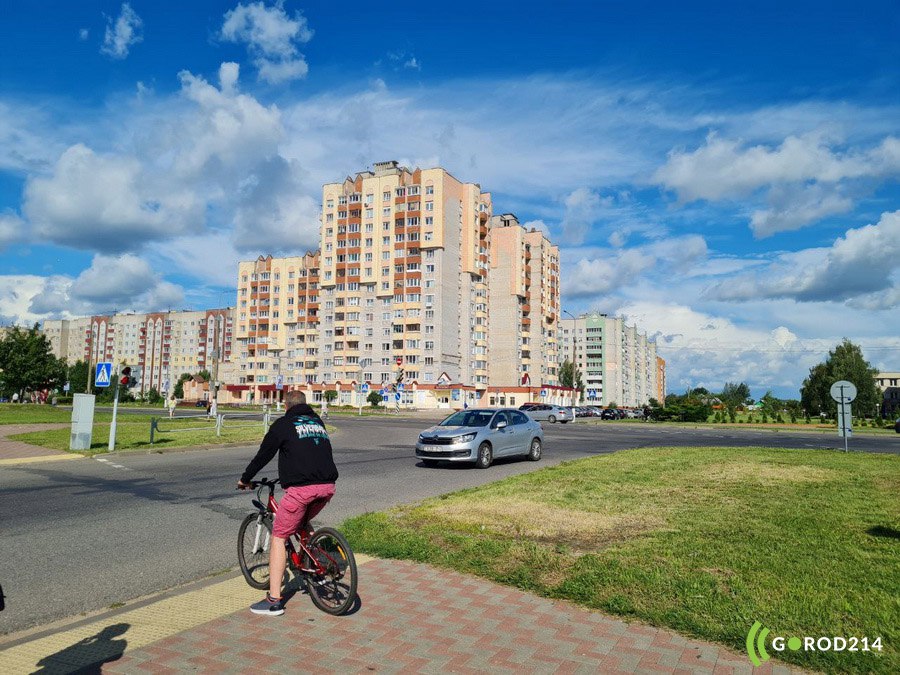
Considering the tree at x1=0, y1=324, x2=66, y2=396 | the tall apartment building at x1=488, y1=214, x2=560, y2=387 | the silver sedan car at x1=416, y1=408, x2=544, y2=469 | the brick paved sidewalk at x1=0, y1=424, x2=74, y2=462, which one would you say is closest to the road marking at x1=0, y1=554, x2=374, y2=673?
the silver sedan car at x1=416, y1=408, x2=544, y2=469

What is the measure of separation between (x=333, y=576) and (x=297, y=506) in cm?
62

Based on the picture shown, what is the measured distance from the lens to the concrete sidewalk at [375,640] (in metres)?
3.98

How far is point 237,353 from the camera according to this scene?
415 feet

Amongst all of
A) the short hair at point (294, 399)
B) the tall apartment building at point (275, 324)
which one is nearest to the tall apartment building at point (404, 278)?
the tall apartment building at point (275, 324)

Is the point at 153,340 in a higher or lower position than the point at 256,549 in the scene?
higher

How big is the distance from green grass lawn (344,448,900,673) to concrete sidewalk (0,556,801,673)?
39 centimetres

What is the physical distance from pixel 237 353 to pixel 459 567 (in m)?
128

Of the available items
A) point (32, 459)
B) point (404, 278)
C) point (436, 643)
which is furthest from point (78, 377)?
point (436, 643)

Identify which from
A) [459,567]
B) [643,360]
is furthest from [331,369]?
[643,360]

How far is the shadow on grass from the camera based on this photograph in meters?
7.22

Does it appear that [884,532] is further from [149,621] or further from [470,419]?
[470,419]

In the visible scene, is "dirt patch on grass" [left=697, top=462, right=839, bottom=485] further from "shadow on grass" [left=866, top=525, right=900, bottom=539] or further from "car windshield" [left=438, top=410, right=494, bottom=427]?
"car windshield" [left=438, top=410, right=494, bottom=427]

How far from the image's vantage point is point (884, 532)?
7.42m

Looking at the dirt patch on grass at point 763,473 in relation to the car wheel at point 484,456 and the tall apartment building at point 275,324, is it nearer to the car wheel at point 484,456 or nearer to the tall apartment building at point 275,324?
the car wheel at point 484,456
